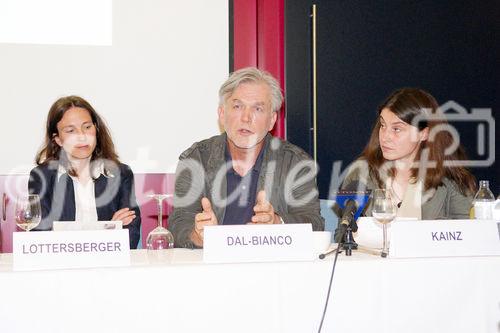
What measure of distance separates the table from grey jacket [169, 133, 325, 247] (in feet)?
2.89

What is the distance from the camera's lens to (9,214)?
3.05 metres

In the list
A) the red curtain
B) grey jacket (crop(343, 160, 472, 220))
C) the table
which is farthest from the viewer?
the red curtain

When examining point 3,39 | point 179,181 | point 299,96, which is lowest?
point 179,181

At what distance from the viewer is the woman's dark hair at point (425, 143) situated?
254cm

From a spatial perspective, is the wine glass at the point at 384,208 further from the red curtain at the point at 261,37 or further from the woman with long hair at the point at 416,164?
the red curtain at the point at 261,37

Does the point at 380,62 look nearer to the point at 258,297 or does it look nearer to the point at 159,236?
the point at 159,236

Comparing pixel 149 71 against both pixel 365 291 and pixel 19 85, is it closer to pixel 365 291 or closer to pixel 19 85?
pixel 19 85

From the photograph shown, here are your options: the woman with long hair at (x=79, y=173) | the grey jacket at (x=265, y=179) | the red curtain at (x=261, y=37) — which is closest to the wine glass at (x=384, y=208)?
the grey jacket at (x=265, y=179)

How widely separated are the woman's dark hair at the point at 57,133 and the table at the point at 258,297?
144 cm

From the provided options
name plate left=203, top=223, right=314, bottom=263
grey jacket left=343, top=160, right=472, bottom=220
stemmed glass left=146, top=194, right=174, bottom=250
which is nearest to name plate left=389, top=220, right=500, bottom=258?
name plate left=203, top=223, right=314, bottom=263

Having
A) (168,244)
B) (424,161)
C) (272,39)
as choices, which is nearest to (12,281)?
(168,244)

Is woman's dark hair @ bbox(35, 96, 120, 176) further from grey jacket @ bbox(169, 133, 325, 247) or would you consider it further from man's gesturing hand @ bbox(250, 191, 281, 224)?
man's gesturing hand @ bbox(250, 191, 281, 224)

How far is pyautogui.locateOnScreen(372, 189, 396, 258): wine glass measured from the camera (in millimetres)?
1637

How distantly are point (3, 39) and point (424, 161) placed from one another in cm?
217
